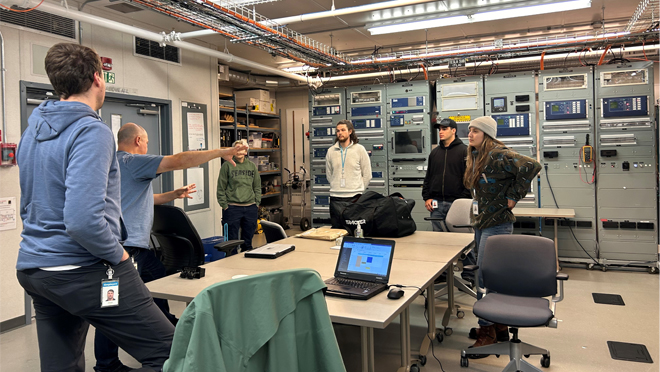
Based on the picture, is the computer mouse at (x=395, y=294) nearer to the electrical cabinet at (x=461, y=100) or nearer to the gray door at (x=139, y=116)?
the gray door at (x=139, y=116)

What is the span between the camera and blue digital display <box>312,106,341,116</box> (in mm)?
7328

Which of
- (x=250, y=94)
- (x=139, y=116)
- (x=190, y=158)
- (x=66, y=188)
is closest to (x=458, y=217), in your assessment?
(x=190, y=158)

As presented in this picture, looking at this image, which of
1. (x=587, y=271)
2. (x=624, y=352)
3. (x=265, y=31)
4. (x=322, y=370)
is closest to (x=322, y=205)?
(x=265, y=31)

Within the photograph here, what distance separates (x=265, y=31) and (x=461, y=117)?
307 centimetres

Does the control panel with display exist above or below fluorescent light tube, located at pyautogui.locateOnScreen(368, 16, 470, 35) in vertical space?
below

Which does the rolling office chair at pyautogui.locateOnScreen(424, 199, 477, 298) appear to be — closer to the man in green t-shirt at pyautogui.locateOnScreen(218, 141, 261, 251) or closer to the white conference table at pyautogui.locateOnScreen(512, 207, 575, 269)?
the white conference table at pyautogui.locateOnScreen(512, 207, 575, 269)

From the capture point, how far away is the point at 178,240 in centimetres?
341

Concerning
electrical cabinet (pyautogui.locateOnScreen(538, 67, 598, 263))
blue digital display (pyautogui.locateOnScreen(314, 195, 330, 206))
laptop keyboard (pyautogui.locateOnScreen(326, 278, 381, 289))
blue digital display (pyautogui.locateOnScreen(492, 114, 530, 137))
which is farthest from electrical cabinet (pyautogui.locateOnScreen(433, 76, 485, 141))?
laptop keyboard (pyautogui.locateOnScreen(326, 278, 381, 289))

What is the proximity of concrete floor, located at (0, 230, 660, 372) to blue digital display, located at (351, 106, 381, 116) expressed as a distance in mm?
3338

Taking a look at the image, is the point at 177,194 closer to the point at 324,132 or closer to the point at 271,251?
the point at 271,251

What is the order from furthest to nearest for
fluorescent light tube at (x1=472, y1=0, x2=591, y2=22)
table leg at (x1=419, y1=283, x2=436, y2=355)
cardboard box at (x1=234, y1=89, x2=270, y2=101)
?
cardboard box at (x1=234, y1=89, x2=270, y2=101)
fluorescent light tube at (x1=472, y1=0, x2=591, y2=22)
table leg at (x1=419, y1=283, x2=436, y2=355)

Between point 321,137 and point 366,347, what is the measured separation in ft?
17.8

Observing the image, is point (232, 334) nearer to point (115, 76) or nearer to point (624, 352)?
point (624, 352)

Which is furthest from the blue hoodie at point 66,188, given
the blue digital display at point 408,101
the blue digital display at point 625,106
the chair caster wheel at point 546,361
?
the blue digital display at point 625,106
